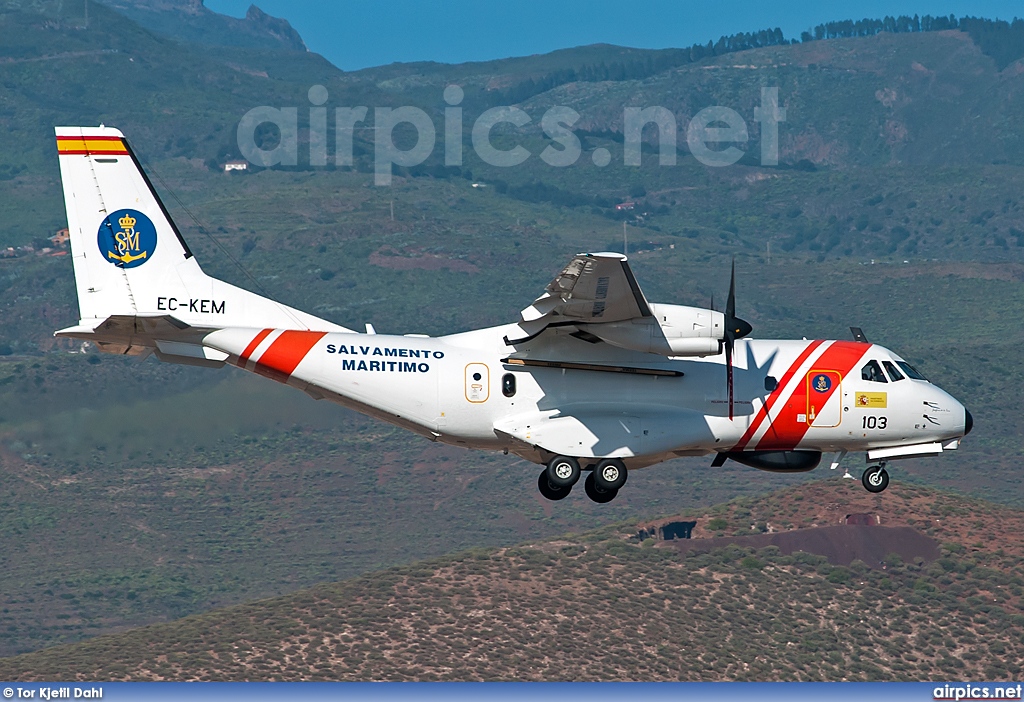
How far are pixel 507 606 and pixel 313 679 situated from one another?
18547 millimetres

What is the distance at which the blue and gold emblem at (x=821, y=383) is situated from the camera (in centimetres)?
4116

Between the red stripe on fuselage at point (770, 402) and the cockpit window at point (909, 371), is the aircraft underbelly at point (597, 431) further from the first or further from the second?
the cockpit window at point (909, 371)

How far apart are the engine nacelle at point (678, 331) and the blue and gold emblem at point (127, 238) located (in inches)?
461

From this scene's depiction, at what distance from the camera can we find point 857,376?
136 ft

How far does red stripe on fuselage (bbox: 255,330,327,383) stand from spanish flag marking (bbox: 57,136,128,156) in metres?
6.05

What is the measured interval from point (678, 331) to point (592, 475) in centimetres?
465

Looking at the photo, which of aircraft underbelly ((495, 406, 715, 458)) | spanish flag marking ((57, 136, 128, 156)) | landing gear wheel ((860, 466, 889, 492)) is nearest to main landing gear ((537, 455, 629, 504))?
aircraft underbelly ((495, 406, 715, 458))

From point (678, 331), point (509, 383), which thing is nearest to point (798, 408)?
point (678, 331)

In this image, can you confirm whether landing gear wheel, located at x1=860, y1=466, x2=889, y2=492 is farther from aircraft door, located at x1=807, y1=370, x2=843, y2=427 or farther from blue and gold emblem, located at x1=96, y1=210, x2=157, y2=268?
blue and gold emblem, located at x1=96, y1=210, x2=157, y2=268

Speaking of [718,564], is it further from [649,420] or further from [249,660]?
[649,420]

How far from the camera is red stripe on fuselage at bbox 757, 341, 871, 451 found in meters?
40.9

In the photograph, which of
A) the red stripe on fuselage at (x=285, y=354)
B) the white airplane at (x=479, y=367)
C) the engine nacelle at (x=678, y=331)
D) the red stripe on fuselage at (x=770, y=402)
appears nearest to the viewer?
the engine nacelle at (x=678, y=331)

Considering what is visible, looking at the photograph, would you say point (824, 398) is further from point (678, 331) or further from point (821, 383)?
point (678, 331)

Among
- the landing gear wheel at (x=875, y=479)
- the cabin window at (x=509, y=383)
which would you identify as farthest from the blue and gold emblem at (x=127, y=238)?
the landing gear wheel at (x=875, y=479)
